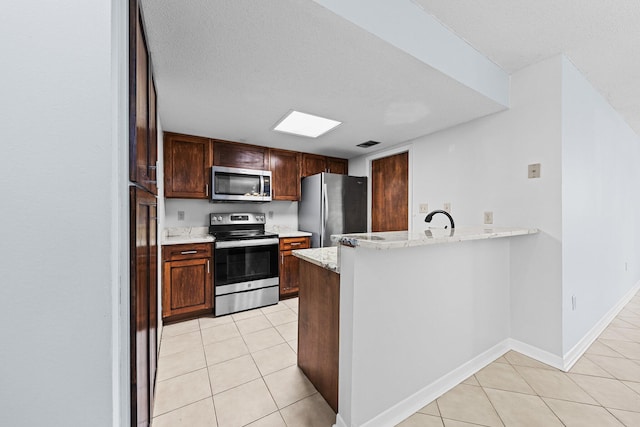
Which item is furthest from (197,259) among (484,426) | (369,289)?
(484,426)

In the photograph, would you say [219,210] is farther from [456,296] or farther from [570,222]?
[570,222]

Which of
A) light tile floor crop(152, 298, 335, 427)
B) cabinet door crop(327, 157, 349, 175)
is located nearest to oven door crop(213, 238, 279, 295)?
light tile floor crop(152, 298, 335, 427)

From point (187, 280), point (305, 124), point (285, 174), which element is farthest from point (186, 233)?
point (305, 124)

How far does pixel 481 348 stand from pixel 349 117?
2294mm

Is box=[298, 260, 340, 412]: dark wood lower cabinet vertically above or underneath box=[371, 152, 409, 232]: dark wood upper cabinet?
underneath

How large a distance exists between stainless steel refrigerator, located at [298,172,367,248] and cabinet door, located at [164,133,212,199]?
4.59ft

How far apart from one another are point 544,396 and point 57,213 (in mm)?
2591

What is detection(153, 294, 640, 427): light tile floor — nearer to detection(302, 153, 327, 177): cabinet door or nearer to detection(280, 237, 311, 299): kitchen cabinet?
detection(280, 237, 311, 299): kitchen cabinet

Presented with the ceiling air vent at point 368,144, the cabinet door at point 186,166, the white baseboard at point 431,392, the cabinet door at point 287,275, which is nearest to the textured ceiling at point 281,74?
the cabinet door at point 186,166

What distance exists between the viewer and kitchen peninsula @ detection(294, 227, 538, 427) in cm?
127

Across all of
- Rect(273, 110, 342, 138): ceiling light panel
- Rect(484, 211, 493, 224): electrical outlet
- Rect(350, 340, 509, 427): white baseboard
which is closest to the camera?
Rect(350, 340, 509, 427): white baseboard

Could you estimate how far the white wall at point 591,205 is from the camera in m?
1.95

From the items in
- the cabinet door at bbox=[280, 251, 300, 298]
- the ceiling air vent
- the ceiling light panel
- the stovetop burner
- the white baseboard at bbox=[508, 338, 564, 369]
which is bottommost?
the white baseboard at bbox=[508, 338, 564, 369]

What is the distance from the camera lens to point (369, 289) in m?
1.29
